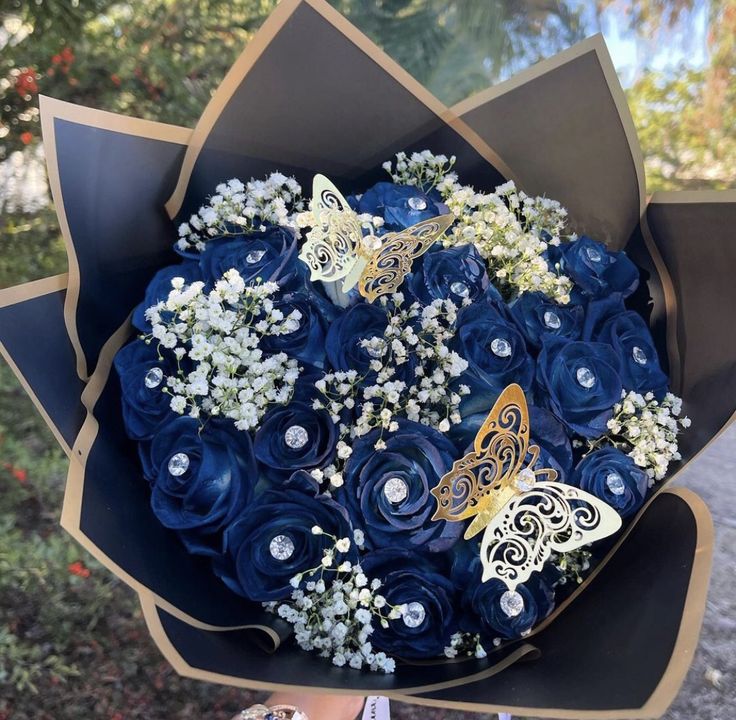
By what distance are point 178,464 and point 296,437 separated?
0.12 metres

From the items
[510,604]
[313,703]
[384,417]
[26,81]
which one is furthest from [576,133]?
[26,81]

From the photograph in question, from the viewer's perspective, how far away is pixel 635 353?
828 mm

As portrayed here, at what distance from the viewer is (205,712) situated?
161 cm

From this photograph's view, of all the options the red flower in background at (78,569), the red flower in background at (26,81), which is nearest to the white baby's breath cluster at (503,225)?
the red flower in background at (26,81)

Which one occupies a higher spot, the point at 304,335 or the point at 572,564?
the point at 304,335

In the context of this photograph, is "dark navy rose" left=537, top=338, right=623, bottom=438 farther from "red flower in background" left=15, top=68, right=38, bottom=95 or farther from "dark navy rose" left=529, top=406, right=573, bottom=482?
"red flower in background" left=15, top=68, right=38, bottom=95

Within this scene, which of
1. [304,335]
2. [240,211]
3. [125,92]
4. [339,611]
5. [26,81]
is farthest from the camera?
[125,92]

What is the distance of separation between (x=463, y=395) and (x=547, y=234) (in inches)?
12.9

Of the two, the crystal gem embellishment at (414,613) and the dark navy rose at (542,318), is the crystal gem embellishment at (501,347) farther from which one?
the crystal gem embellishment at (414,613)

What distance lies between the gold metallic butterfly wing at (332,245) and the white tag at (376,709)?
56 cm

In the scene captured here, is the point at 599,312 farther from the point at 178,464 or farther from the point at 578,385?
the point at 178,464

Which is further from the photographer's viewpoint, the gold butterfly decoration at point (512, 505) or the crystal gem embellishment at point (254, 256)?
the crystal gem embellishment at point (254, 256)

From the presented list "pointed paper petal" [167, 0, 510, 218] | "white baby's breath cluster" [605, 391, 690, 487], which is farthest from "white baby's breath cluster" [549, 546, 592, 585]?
"pointed paper petal" [167, 0, 510, 218]

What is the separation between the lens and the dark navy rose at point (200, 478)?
0.69m
